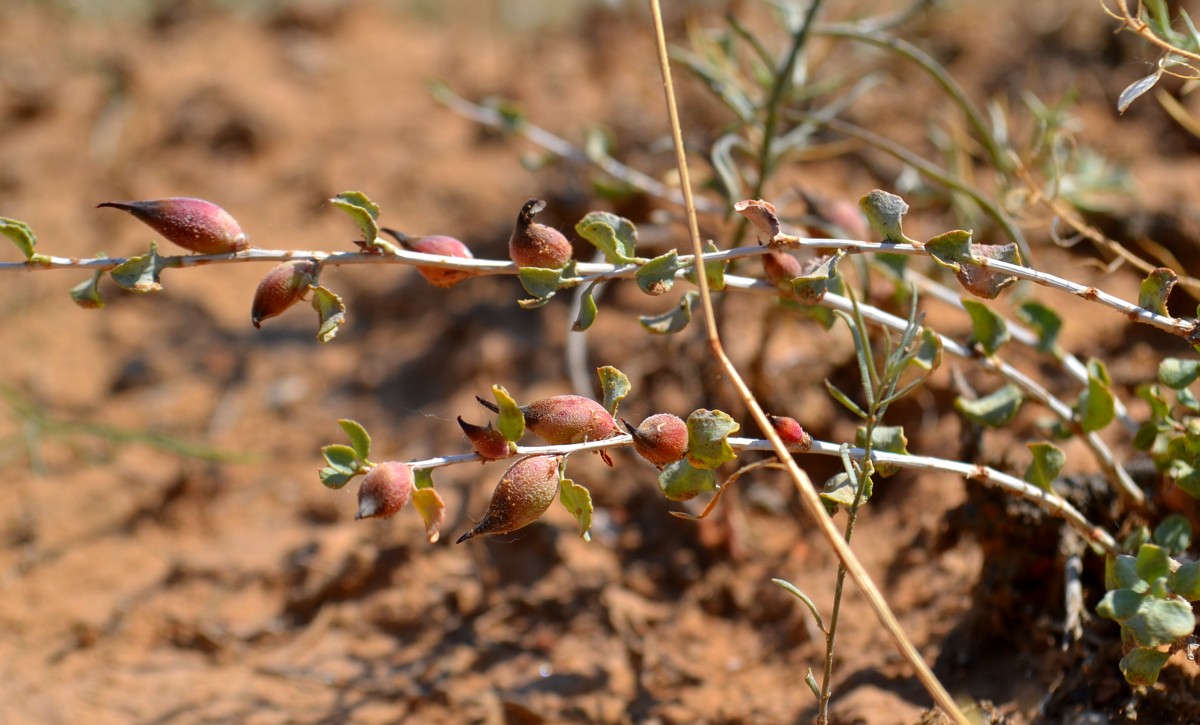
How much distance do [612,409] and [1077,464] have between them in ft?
3.13

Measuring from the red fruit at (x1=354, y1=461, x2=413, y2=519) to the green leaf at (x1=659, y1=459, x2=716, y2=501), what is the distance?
30 cm

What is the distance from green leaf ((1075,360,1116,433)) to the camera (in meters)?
1.30

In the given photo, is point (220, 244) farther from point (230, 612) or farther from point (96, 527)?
point (96, 527)

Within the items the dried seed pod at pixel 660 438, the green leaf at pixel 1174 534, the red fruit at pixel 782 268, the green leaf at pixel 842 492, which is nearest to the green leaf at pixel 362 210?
the dried seed pod at pixel 660 438

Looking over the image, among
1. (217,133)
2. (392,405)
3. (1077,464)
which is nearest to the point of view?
(1077,464)

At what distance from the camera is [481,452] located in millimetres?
1146

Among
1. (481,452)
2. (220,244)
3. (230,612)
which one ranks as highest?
(220,244)

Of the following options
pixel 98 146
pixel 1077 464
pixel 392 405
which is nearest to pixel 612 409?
pixel 1077 464

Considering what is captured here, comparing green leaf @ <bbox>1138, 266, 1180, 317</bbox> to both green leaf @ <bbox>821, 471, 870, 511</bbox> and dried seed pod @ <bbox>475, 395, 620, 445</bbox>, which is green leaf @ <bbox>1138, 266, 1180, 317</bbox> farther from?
dried seed pod @ <bbox>475, 395, 620, 445</bbox>

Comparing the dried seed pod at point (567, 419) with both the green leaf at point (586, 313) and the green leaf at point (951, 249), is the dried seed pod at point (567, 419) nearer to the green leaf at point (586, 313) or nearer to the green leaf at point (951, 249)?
the green leaf at point (586, 313)

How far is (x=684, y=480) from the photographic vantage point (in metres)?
1.16

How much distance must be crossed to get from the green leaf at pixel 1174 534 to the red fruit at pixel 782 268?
57 centimetres

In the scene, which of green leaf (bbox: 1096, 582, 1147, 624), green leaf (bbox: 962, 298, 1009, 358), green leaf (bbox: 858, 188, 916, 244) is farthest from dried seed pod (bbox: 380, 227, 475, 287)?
green leaf (bbox: 1096, 582, 1147, 624)

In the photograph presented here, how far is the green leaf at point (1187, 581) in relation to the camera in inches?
42.1
